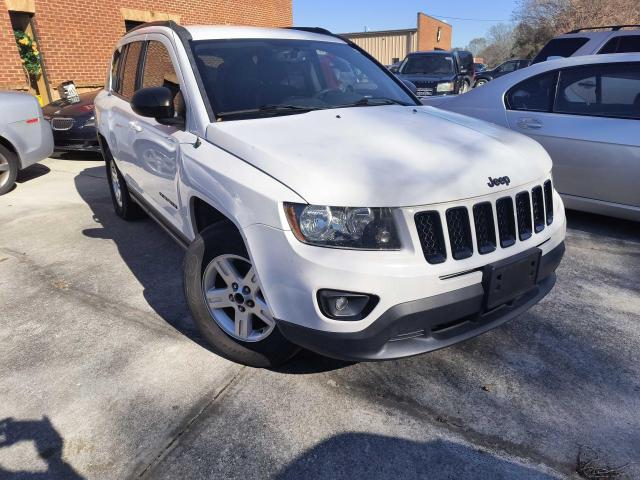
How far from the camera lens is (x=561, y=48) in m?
7.74

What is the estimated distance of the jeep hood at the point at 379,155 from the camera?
80.4 inches

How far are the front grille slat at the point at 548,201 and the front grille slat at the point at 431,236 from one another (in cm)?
90

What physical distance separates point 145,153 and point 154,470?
236cm

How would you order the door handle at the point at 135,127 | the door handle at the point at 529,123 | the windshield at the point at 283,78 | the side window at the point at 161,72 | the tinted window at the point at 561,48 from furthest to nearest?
the tinted window at the point at 561,48 → the door handle at the point at 529,123 → the door handle at the point at 135,127 → the side window at the point at 161,72 → the windshield at the point at 283,78

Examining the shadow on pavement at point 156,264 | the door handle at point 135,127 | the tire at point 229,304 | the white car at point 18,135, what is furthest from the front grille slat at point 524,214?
the white car at point 18,135

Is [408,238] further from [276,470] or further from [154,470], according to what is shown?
[154,470]

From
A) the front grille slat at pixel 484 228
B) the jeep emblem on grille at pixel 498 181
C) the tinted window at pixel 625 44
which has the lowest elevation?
the front grille slat at pixel 484 228

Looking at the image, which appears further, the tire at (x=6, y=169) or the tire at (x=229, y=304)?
the tire at (x=6, y=169)

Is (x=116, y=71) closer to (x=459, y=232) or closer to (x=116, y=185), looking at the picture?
(x=116, y=185)

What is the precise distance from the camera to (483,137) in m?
2.67

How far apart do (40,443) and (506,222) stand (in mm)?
2380

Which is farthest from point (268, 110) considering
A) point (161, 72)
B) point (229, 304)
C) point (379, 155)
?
point (229, 304)

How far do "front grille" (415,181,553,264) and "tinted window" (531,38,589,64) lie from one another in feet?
20.2

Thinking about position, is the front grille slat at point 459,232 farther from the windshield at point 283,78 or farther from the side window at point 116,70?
the side window at point 116,70
